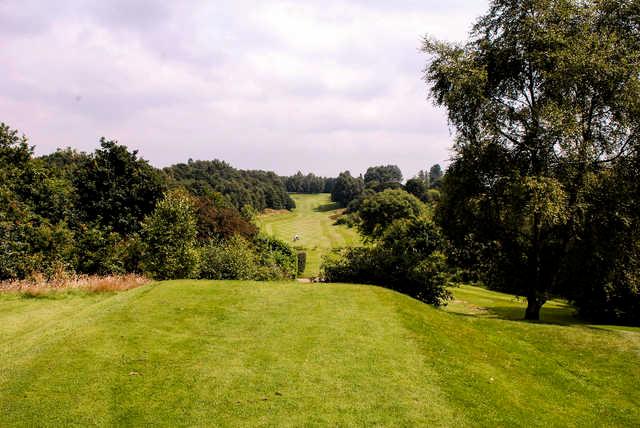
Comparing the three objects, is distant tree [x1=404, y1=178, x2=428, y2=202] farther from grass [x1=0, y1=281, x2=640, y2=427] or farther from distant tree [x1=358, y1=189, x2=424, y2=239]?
grass [x1=0, y1=281, x2=640, y2=427]

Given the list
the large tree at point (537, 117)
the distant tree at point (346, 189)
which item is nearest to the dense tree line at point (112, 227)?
the large tree at point (537, 117)

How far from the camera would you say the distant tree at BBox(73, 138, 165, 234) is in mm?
34094

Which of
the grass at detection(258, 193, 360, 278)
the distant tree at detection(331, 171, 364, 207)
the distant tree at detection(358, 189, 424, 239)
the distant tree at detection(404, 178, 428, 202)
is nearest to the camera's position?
the grass at detection(258, 193, 360, 278)

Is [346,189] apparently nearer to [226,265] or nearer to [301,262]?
[301,262]

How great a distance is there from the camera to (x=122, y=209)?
35188 mm

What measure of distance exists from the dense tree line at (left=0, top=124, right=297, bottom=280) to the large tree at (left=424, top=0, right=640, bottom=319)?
13.8 metres

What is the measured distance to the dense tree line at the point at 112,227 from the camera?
21.4 meters

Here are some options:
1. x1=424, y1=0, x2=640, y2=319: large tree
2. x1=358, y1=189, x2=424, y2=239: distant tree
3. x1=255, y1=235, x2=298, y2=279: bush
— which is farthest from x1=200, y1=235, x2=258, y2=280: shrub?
x1=358, y1=189, x2=424, y2=239: distant tree

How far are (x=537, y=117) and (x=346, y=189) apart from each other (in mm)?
150986

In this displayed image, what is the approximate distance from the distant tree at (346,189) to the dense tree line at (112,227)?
116889 mm

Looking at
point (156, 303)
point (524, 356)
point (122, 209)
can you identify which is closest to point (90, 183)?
point (122, 209)

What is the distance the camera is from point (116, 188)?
35.0 meters

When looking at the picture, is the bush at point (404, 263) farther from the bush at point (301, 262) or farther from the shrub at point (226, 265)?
the bush at point (301, 262)

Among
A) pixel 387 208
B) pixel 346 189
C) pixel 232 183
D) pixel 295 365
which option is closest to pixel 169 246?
pixel 295 365
